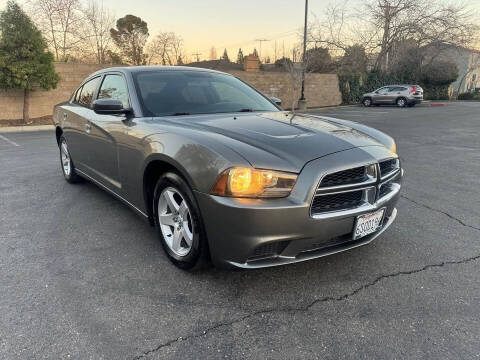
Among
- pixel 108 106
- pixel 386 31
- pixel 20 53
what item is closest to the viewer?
pixel 108 106

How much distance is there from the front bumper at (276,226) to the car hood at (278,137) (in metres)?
0.12

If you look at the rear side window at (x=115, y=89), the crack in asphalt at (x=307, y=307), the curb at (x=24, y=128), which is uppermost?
the rear side window at (x=115, y=89)

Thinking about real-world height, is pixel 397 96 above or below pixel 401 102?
above

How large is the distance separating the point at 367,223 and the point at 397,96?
24.7 metres

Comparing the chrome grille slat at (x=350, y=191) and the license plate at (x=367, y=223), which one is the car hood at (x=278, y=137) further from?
the license plate at (x=367, y=223)

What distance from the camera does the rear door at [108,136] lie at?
3254mm

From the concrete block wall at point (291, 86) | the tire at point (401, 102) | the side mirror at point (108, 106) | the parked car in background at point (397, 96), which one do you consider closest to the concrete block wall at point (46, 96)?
the concrete block wall at point (291, 86)

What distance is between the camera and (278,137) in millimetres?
2482

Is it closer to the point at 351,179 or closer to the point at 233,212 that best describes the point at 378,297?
the point at 351,179

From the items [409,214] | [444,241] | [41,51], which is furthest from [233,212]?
[41,51]

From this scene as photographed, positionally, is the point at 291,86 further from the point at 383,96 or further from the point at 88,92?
the point at 88,92

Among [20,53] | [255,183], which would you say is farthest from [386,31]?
Answer: [255,183]

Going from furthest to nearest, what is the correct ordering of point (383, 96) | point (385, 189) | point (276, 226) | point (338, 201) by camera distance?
point (383, 96)
point (385, 189)
point (338, 201)
point (276, 226)

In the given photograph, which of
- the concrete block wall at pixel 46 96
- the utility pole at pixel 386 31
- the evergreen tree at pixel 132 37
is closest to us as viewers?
the concrete block wall at pixel 46 96
